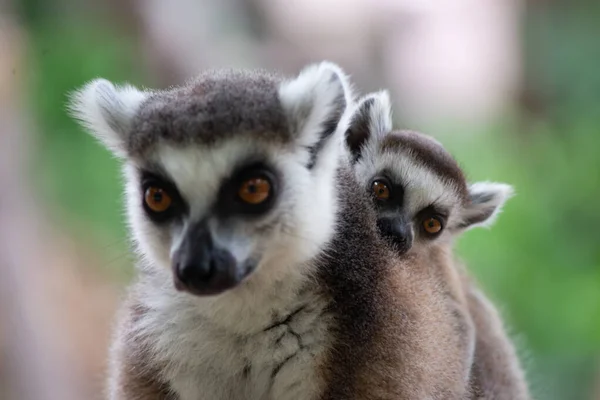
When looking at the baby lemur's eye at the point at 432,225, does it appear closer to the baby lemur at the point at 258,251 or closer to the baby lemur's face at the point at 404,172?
A: the baby lemur's face at the point at 404,172

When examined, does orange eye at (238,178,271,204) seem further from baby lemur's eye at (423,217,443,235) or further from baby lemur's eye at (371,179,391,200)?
baby lemur's eye at (423,217,443,235)

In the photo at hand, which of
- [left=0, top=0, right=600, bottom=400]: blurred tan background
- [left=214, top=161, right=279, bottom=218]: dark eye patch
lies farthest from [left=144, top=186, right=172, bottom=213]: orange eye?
[left=0, top=0, right=600, bottom=400]: blurred tan background

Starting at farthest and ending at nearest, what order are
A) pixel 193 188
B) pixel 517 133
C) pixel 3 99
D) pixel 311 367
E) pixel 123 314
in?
pixel 517 133 < pixel 3 99 < pixel 123 314 < pixel 311 367 < pixel 193 188

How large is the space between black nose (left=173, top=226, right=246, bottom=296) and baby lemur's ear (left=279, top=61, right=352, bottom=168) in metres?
0.45

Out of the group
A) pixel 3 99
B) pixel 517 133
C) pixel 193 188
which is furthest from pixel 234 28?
pixel 193 188

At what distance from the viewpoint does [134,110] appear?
88.1 inches

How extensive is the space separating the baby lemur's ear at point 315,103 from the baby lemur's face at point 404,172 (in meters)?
0.58

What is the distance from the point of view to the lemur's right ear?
9.56 ft

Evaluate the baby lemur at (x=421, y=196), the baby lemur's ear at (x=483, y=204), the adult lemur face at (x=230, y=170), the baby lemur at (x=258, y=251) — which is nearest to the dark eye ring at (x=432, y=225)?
the baby lemur at (x=421, y=196)

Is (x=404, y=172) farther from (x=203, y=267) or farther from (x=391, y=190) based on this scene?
(x=203, y=267)

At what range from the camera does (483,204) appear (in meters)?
3.34

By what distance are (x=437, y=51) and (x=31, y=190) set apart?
13.5 ft

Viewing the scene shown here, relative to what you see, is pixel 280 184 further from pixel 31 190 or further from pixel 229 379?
pixel 31 190

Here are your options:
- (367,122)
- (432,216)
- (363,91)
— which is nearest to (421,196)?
(432,216)
